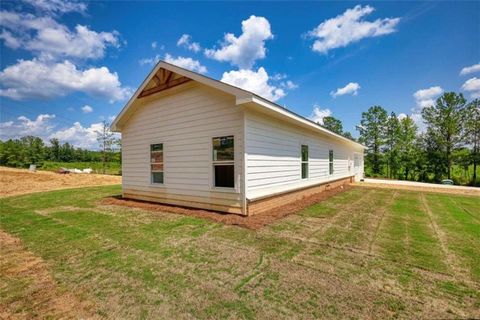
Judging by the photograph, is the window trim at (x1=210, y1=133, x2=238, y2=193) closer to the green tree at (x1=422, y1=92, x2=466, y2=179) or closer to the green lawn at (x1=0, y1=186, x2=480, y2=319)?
the green lawn at (x1=0, y1=186, x2=480, y2=319)

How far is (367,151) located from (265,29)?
24.9 m

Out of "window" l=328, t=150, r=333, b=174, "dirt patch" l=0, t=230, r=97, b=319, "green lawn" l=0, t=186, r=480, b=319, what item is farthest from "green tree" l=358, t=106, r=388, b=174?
"dirt patch" l=0, t=230, r=97, b=319

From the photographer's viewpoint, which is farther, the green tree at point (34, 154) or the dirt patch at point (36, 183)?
the green tree at point (34, 154)

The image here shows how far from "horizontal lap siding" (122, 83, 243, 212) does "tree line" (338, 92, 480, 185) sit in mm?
27231

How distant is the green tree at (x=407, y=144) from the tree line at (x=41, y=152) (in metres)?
30.3

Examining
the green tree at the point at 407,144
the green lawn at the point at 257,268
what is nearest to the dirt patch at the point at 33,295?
the green lawn at the point at 257,268

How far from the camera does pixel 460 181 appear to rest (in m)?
21.6

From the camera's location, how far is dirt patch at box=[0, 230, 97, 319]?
2309 millimetres

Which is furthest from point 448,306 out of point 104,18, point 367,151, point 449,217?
point 367,151

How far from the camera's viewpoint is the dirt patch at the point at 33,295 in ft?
7.57

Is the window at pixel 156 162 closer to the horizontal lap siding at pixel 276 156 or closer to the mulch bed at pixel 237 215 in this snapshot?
the mulch bed at pixel 237 215

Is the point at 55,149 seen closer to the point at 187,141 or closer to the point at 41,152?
the point at 41,152

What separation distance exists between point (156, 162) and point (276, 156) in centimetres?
478

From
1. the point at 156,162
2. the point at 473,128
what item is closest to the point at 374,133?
the point at 473,128
